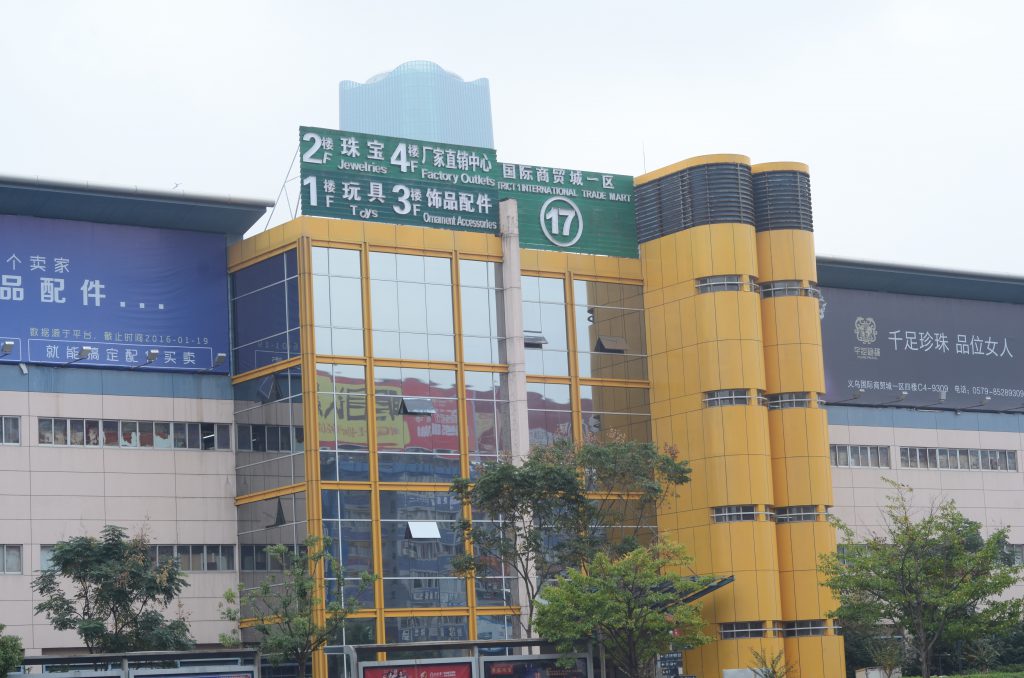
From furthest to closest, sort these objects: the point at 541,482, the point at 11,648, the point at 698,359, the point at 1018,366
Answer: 1. the point at 1018,366
2. the point at 698,359
3. the point at 541,482
4. the point at 11,648

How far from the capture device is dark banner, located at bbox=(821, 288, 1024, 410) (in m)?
67.2

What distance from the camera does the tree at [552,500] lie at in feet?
158

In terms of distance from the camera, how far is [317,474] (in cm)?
5081

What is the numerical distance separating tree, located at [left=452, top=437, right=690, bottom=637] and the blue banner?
11.6m

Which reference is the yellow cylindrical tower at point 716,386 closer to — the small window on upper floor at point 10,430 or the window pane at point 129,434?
the window pane at point 129,434

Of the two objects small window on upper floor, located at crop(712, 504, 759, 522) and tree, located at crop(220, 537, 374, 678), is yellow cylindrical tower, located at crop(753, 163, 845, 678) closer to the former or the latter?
small window on upper floor, located at crop(712, 504, 759, 522)

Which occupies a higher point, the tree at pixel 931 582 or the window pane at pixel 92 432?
the window pane at pixel 92 432

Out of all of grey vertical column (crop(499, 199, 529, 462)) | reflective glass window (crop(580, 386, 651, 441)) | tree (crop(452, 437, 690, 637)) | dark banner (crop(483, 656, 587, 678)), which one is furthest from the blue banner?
dark banner (crop(483, 656, 587, 678))

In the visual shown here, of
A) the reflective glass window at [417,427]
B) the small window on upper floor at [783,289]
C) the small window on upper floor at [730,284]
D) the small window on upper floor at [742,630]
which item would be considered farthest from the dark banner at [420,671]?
the small window on upper floor at [783,289]

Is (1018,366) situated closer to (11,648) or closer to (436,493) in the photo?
(436,493)

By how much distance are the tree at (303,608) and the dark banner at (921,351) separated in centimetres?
2660

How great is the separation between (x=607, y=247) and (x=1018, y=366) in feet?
83.9

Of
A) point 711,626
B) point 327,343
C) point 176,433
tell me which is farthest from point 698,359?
point 176,433

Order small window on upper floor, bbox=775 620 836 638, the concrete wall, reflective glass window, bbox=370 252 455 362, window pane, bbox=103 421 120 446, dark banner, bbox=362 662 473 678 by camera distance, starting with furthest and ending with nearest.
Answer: small window on upper floor, bbox=775 620 836 638 → reflective glass window, bbox=370 252 455 362 → window pane, bbox=103 421 120 446 → the concrete wall → dark banner, bbox=362 662 473 678
